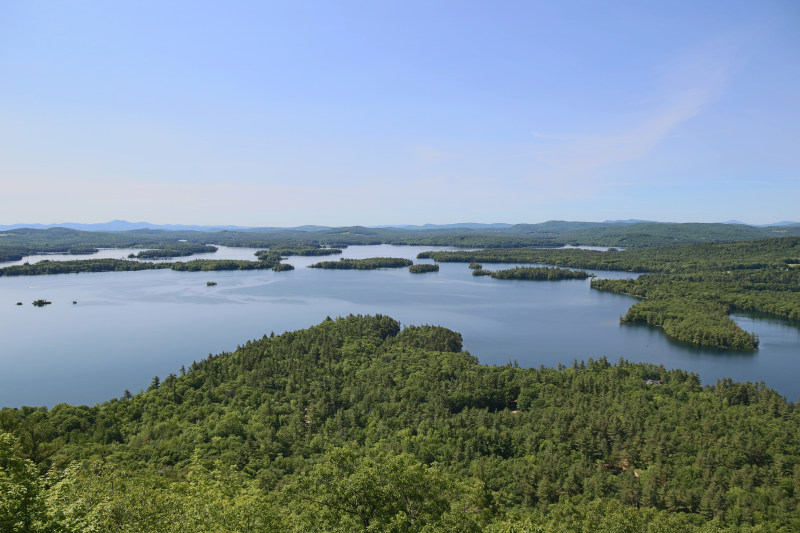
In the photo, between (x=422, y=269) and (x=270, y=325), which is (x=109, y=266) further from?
(x=422, y=269)

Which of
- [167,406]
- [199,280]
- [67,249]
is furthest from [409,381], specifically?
[67,249]

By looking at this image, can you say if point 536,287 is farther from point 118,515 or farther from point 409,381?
point 118,515

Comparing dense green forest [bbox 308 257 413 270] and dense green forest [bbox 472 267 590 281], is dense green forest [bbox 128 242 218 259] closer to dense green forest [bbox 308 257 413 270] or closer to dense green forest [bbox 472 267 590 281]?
dense green forest [bbox 308 257 413 270]

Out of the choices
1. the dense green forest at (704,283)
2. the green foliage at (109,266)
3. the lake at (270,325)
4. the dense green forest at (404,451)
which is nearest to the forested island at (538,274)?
the lake at (270,325)

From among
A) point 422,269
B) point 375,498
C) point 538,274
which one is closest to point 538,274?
point 538,274

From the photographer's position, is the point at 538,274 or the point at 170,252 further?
the point at 170,252

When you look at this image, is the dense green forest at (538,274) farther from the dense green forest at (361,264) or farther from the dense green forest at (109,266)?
the dense green forest at (109,266)

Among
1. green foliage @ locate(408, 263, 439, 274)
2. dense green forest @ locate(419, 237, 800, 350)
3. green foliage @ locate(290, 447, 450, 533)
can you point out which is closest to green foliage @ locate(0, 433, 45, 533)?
green foliage @ locate(290, 447, 450, 533)
